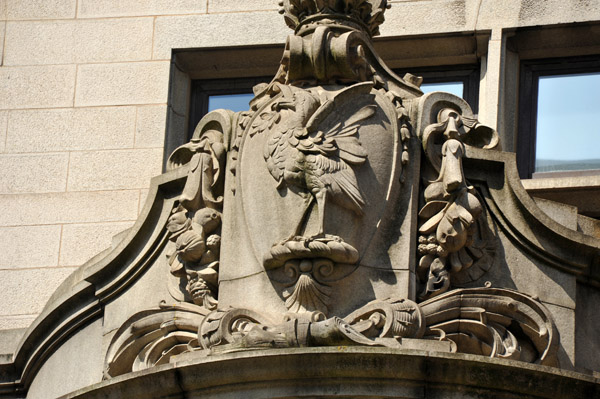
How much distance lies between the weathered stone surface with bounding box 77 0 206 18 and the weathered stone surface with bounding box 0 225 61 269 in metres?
2.28

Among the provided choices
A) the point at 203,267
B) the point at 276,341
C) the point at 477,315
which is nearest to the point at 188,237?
the point at 203,267

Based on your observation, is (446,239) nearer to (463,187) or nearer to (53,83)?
(463,187)

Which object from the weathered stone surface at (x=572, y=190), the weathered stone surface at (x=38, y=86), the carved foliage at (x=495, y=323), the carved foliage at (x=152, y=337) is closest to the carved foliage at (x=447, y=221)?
the carved foliage at (x=495, y=323)

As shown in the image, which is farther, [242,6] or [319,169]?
[242,6]

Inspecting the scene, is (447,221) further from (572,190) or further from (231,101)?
(231,101)

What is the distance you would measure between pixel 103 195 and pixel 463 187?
4.27m

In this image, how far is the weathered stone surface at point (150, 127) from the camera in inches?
648

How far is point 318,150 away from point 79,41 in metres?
4.74

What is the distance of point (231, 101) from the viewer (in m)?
17.0

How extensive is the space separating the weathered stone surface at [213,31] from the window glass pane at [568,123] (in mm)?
2536

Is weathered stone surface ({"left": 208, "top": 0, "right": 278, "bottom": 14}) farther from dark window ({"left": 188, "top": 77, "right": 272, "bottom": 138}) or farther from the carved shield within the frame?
the carved shield

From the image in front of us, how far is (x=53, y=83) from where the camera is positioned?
16953 millimetres

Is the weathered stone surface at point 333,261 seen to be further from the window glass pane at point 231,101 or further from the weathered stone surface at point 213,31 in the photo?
the window glass pane at point 231,101

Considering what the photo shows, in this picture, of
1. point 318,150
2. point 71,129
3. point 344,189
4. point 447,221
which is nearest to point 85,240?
point 71,129
